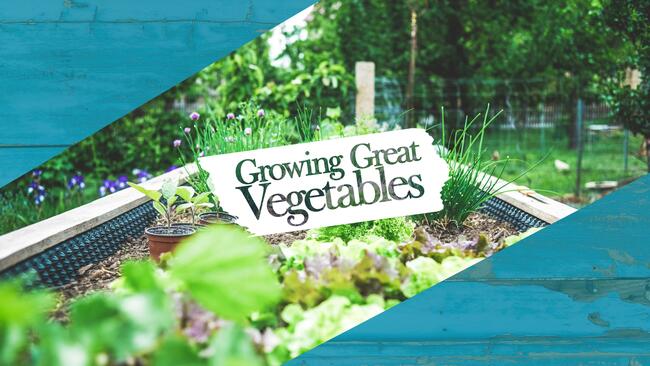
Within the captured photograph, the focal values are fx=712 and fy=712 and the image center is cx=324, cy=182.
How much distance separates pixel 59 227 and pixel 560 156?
6163 mm

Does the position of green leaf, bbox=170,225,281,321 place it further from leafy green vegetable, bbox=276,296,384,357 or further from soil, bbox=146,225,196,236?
soil, bbox=146,225,196,236

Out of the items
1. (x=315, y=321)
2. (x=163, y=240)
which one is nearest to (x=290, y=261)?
(x=315, y=321)

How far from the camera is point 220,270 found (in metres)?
0.73

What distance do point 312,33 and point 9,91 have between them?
22.5 ft

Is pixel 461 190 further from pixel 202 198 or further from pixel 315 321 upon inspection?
pixel 315 321

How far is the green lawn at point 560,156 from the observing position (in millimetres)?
5402

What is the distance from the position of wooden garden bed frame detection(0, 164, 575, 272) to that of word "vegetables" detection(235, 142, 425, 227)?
1.28ft

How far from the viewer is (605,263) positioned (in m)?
1.52

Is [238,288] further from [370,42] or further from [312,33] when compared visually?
[312,33]

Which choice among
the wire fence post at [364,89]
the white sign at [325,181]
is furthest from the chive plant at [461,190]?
the wire fence post at [364,89]

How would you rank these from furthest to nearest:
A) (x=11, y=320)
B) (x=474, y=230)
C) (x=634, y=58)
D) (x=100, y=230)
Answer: (x=634, y=58) → (x=474, y=230) → (x=100, y=230) → (x=11, y=320)

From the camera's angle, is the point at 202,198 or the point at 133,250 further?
the point at 202,198
